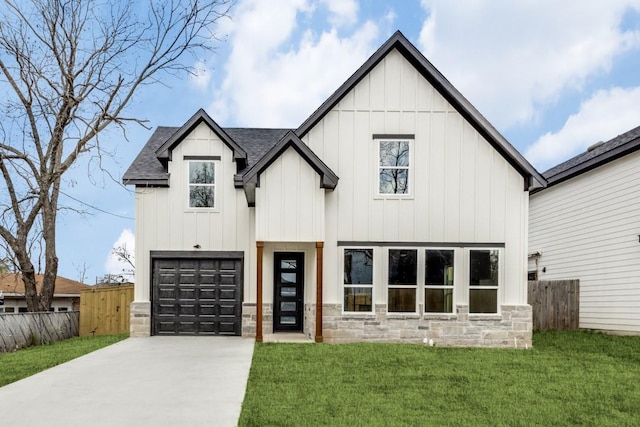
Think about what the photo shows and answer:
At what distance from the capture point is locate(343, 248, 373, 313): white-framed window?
1352cm

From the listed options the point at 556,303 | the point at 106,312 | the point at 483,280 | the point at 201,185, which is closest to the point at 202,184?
the point at 201,185

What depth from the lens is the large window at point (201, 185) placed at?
15.2 meters

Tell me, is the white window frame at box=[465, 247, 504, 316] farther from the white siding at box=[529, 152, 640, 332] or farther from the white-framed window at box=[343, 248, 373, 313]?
the white siding at box=[529, 152, 640, 332]

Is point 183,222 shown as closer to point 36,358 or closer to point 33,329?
point 36,358

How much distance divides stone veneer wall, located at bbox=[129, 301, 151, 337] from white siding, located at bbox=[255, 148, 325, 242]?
14.3 feet

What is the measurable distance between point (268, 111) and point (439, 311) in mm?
11619

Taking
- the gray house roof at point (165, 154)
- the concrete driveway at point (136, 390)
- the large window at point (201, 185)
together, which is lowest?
the concrete driveway at point (136, 390)

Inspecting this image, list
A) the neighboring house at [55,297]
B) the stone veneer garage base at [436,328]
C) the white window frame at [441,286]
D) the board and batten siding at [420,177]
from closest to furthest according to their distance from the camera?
the stone veneer garage base at [436,328] < the white window frame at [441,286] < the board and batten siding at [420,177] < the neighboring house at [55,297]

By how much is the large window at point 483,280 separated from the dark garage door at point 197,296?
6.14 meters

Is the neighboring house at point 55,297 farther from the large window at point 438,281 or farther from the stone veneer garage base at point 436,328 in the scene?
the large window at point 438,281

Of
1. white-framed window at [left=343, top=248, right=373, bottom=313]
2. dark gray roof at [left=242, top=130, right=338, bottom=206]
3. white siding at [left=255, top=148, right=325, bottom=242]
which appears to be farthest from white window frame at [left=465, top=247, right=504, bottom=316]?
dark gray roof at [left=242, top=130, right=338, bottom=206]

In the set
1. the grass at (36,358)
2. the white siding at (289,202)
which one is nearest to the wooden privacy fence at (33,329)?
the grass at (36,358)

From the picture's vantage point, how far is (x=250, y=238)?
15.2 meters

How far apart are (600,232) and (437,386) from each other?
1070 centimetres
